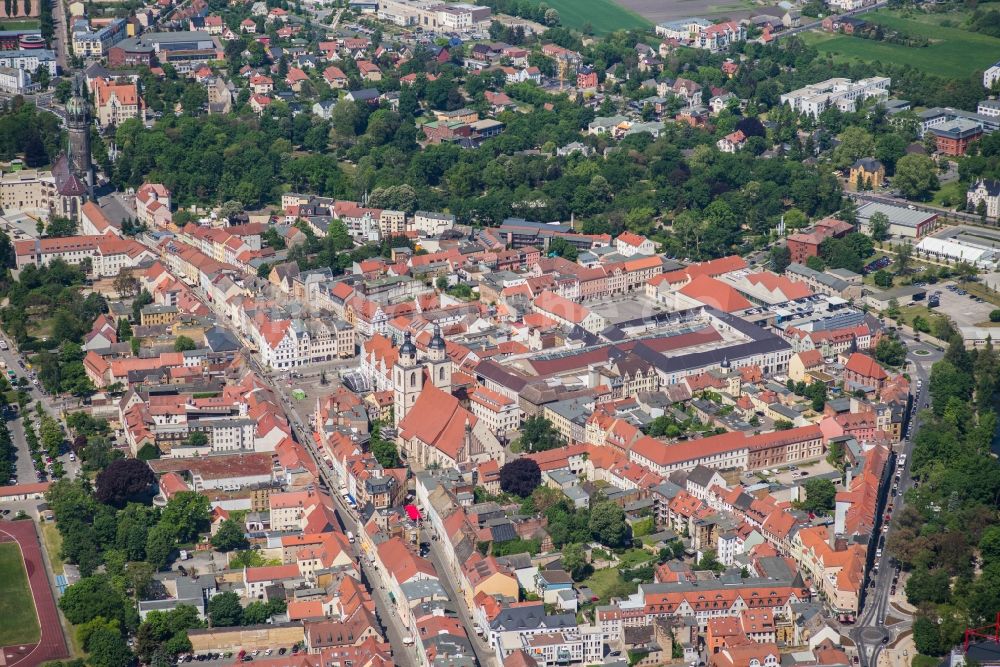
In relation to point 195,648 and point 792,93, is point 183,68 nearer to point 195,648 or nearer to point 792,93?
point 792,93

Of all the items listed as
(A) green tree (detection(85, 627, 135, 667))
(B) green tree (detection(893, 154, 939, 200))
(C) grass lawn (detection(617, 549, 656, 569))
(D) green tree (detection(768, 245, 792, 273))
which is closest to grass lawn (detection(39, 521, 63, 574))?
(A) green tree (detection(85, 627, 135, 667))

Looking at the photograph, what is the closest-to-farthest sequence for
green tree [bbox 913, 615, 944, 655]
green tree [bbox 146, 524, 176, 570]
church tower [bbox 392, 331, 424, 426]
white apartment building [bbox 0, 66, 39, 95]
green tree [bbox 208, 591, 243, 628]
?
1. green tree [bbox 913, 615, 944, 655]
2. green tree [bbox 208, 591, 243, 628]
3. green tree [bbox 146, 524, 176, 570]
4. church tower [bbox 392, 331, 424, 426]
5. white apartment building [bbox 0, 66, 39, 95]

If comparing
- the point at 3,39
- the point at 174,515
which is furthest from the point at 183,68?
the point at 174,515

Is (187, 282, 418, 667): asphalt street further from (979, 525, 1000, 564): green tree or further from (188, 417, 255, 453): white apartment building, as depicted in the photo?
(979, 525, 1000, 564): green tree

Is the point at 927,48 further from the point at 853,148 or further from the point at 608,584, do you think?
the point at 608,584

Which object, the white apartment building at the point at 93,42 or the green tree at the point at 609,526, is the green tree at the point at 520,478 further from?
the white apartment building at the point at 93,42
